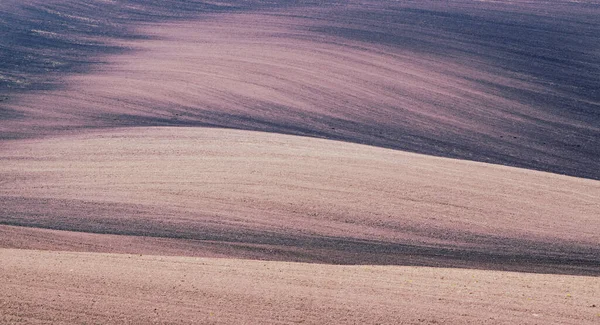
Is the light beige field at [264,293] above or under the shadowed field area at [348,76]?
under

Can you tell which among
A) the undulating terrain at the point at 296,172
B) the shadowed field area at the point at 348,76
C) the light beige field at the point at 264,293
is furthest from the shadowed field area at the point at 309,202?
the shadowed field area at the point at 348,76

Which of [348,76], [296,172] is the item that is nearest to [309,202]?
[296,172]

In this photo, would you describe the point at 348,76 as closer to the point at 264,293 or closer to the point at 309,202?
the point at 309,202

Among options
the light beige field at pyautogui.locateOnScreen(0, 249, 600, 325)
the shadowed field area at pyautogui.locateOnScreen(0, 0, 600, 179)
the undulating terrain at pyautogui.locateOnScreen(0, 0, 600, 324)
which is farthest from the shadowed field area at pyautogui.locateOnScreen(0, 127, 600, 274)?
the shadowed field area at pyautogui.locateOnScreen(0, 0, 600, 179)

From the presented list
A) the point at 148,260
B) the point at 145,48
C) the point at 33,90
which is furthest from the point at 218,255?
the point at 145,48

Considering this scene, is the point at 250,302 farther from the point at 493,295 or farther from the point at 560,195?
the point at 560,195

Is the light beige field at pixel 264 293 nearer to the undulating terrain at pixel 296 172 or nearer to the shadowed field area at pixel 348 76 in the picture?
the undulating terrain at pixel 296 172

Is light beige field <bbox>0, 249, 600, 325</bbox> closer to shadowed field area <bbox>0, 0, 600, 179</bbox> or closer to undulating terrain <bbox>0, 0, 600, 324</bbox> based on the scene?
undulating terrain <bbox>0, 0, 600, 324</bbox>
